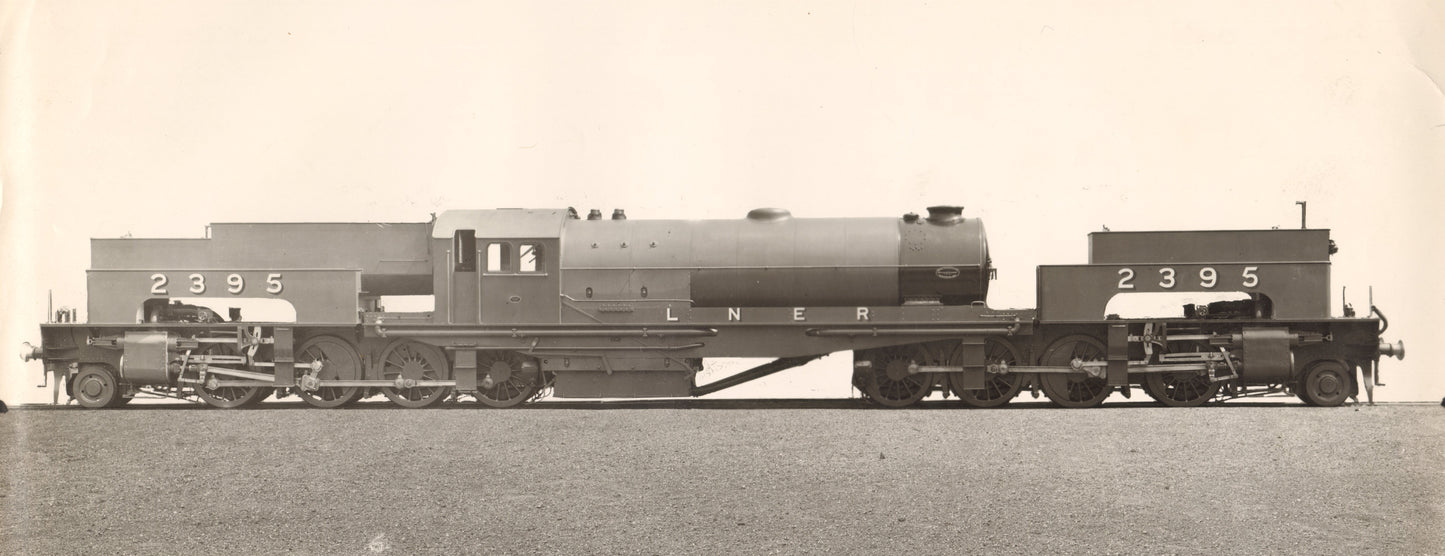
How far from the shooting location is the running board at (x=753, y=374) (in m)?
15.2

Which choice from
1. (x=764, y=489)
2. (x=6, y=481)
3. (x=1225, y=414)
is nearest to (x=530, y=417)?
(x=764, y=489)

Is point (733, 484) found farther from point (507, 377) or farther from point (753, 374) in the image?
point (507, 377)

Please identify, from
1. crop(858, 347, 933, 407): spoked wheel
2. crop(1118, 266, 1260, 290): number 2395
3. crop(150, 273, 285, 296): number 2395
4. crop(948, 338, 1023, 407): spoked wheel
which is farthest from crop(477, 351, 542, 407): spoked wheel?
crop(1118, 266, 1260, 290): number 2395

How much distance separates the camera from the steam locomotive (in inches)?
581

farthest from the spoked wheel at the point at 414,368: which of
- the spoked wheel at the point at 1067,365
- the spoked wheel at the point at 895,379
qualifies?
the spoked wheel at the point at 1067,365

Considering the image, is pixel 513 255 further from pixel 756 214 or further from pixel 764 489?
pixel 764 489

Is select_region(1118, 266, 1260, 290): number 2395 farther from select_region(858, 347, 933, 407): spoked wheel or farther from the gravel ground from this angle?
select_region(858, 347, 933, 407): spoked wheel

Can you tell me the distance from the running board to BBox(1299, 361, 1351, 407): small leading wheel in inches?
271

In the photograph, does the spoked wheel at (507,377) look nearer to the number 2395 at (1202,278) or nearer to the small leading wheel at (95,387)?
the small leading wheel at (95,387)

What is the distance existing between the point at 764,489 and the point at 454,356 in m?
7.28

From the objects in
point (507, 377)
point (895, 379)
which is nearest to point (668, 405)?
point (507, 377)

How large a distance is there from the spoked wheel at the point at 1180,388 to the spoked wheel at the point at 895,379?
10.1 ft

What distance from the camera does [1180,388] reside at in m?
14.9

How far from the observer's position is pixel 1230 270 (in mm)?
14742
